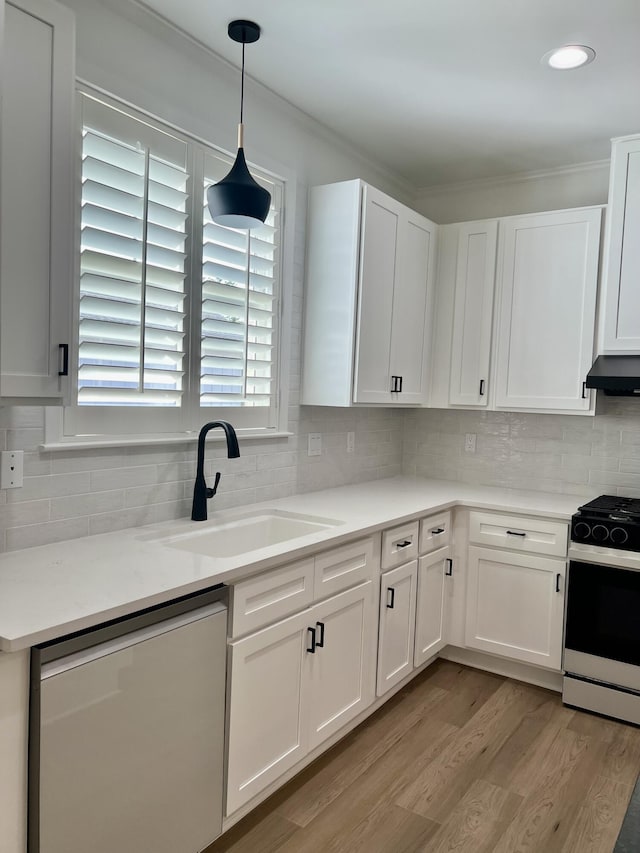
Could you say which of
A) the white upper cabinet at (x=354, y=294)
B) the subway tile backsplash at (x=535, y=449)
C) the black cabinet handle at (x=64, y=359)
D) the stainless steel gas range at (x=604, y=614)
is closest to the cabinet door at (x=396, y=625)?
the stainless steel gas range at (x=604, y=614)

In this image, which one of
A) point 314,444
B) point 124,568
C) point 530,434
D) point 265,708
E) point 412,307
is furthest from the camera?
point 530,434

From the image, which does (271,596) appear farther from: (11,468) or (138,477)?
(11,468)

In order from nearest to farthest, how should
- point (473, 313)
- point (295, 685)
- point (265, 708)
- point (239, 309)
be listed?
point (265, 708) < point (295, 685) < point (239, 309) < point (473, 313)

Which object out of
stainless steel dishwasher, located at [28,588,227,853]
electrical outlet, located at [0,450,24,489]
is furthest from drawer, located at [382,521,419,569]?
electrical outlet, located at [0,450,24,489]

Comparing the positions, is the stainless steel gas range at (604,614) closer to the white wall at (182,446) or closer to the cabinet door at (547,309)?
the cabinet door at (547,309)

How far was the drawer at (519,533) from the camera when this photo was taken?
303cm

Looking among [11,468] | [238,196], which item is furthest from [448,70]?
[11,468]

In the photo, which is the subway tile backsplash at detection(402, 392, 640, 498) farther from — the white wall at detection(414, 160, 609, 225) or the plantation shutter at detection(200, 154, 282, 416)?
the plantation shutter at detection(200, 154, 282, 416)

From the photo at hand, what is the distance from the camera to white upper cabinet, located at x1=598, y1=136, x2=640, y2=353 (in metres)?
2.97

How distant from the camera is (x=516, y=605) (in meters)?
3.15

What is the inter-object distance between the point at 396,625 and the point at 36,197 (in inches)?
85.9

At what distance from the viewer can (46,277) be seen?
1586mm

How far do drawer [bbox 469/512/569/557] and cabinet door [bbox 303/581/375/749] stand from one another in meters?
0.88

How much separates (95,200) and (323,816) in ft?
7.19
